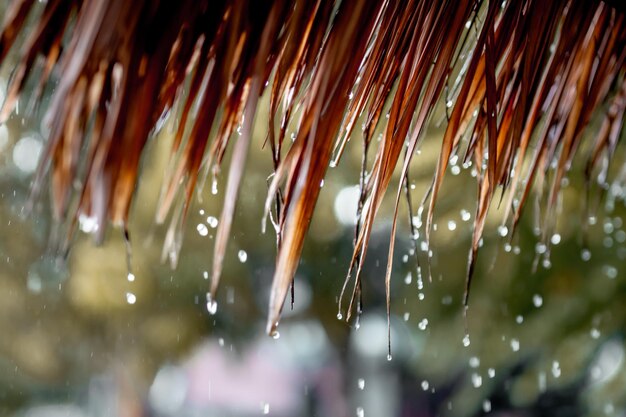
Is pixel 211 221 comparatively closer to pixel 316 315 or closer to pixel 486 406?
pixel 316 315

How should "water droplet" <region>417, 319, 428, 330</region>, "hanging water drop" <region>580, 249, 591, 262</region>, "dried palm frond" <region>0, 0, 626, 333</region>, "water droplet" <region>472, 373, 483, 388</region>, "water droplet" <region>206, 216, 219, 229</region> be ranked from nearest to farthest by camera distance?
"dried palm frond" <region>0, 0, 626, 333</region> → "hanging water drop" <region>580, 249, 591, 262</region> → "water droplet" <region>417, 319, 428, 330</region> → "water droplet" <region>472, 373, 483, 388</region> → "water droplet" <region>206, 216, 219, 229</region>

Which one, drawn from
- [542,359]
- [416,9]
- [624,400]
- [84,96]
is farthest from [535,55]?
[542,359]

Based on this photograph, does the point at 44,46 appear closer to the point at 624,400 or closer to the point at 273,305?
the point at 273,305

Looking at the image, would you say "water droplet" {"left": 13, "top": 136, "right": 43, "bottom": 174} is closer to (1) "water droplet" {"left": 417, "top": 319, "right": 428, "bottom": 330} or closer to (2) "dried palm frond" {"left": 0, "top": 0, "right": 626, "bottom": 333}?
(1) "water droplet" {"left": 417, "top": 319, "right": 428, "bottom": 330}

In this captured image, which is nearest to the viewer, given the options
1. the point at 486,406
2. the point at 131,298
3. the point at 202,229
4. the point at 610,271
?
the point at 610,271

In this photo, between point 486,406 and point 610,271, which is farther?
point 486,406

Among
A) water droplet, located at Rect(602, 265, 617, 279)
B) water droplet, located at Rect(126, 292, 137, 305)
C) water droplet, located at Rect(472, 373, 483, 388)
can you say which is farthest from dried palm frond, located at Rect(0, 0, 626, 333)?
water droplet, located at Rect(126, 292, 137, 305)

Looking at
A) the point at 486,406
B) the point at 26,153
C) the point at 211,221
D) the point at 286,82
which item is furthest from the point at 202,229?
the point at 286,82
